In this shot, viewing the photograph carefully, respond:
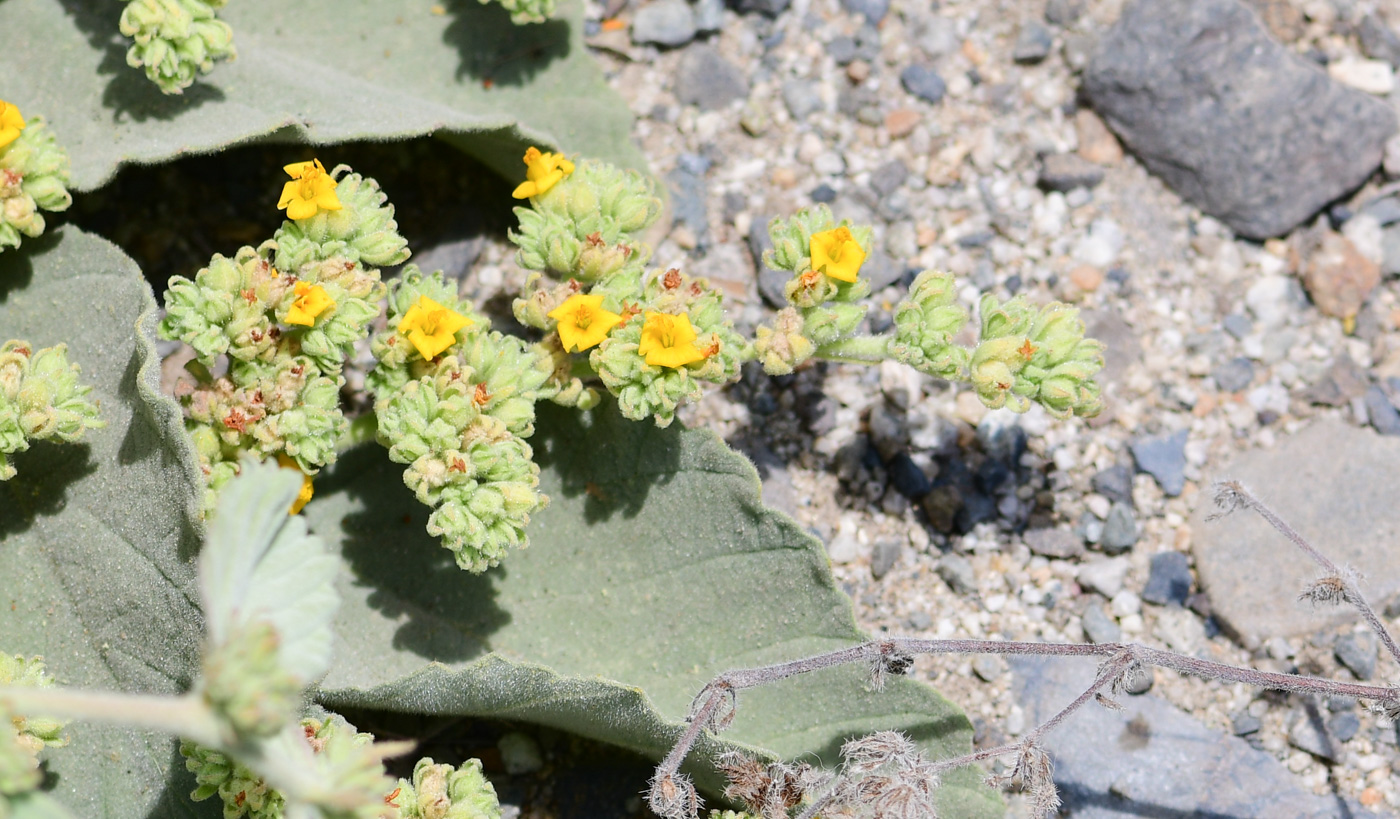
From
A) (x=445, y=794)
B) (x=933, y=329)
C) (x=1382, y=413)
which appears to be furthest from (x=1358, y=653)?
(x=445, y=794)

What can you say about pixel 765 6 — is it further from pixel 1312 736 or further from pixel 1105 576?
pixel 1312 736

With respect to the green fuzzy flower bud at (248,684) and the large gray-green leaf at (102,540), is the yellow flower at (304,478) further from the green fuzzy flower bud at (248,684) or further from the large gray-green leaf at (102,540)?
the green fuzzy flower bud at (248,684)

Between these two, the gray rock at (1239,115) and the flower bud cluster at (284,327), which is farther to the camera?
the gray rock at (1239,115)

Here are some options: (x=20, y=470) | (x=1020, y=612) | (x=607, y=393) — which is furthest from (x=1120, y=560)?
(x=20, y=470)

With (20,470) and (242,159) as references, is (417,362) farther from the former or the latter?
(242,159)

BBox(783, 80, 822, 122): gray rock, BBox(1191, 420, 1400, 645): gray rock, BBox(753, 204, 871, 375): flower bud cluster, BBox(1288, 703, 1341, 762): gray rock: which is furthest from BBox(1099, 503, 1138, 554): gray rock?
BBox(783, 80, 822, 122): gray rock

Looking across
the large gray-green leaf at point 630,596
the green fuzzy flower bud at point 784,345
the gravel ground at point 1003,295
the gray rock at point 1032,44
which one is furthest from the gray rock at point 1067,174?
Result: the large gray-green leaf at point 630,596

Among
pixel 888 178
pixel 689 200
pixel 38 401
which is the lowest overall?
pixel 689 200

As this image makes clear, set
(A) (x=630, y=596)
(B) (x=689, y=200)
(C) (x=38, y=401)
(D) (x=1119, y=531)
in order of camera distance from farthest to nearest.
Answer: (B) (x=689, y=200) → (D) (x=1119, y=531) → (A) (x=630, y=596) → (C) (x=38, y=401)
